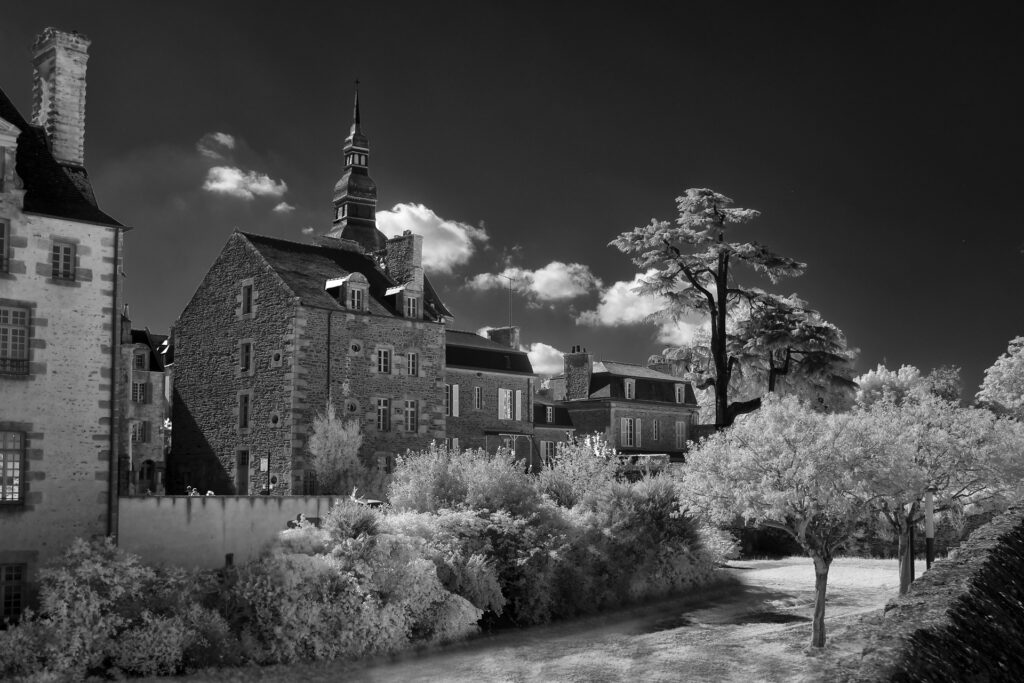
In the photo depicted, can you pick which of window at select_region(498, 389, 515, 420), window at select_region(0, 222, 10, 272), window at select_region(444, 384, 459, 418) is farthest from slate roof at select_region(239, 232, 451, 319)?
window at select_region(0, 222, 10, 272)

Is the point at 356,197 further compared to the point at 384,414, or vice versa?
the point at 356,197

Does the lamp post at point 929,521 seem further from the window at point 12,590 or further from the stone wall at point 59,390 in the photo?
the window at point 12,590

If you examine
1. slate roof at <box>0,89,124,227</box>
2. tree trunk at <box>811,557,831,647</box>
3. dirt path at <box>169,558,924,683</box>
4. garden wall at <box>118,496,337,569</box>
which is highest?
slate roof at <box>0,89,124,227</box>

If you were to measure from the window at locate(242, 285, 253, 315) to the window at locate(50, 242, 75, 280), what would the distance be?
15.5 meters

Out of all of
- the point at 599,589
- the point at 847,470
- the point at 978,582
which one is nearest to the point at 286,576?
the point at 599,589

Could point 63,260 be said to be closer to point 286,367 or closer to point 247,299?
point 286,367

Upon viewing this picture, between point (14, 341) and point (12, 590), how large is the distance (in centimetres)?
533

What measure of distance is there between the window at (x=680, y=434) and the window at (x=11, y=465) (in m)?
40.3

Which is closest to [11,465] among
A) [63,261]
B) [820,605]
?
[63,261]

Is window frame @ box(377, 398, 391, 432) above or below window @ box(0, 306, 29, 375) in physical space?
below

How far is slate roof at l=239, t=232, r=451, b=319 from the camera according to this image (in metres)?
38.7

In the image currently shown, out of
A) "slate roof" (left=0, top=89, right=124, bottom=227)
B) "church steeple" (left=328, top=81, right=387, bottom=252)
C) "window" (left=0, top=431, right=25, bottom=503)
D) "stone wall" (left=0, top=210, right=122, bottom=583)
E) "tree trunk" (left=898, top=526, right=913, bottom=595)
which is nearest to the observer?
"window" (left=0, top=431, right=25, bottom=503)

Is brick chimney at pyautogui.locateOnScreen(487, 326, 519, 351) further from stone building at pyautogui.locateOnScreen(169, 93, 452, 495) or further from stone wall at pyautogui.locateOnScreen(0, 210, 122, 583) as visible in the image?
stone wall at pyautogui.locateOnScreen(0, 210, 122, 583)

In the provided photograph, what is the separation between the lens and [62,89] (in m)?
26.5
